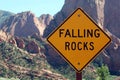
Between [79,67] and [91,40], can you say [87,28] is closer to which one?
[91,40]

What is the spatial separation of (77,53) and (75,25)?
3.09 ft

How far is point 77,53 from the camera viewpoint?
14.4m

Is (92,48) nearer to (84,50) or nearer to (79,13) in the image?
(84,50)

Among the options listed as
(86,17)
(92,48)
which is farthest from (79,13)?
(92,48)

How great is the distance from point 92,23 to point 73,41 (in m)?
0.91

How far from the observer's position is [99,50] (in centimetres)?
1445

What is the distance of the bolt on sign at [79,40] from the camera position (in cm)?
1436

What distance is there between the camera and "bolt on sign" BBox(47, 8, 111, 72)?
1436 centimetres

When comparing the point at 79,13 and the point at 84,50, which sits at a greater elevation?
the point at 79,13

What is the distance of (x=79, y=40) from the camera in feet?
47.1

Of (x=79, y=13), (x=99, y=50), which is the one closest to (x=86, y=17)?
(x=79, y=13)

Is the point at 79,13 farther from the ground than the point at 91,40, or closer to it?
farther from the ground

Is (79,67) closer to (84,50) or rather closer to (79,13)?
(84,50)

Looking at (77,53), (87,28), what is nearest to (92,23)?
(87,28)
